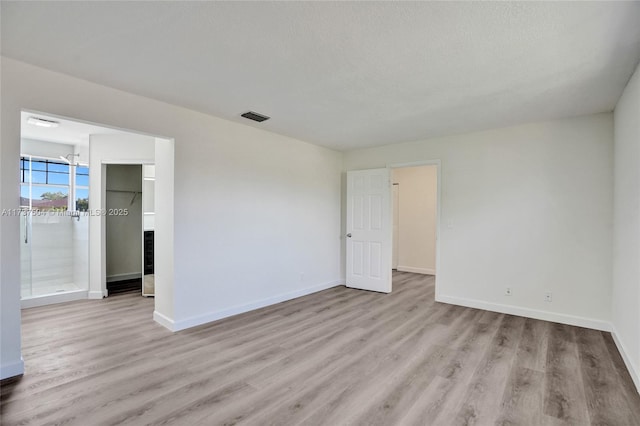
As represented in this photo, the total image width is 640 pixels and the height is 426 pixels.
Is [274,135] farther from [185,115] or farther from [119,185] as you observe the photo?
[119,185]

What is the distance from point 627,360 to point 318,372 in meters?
2.68

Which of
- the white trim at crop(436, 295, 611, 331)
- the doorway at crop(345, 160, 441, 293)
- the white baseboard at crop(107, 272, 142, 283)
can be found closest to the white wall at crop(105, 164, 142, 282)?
the white baseboard at crop(107, 272, 142, 283)

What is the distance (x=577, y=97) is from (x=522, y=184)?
Result: 1243 millimetres

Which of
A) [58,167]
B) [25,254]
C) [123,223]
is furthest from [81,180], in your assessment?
[25,254]

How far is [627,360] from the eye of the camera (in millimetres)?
2686

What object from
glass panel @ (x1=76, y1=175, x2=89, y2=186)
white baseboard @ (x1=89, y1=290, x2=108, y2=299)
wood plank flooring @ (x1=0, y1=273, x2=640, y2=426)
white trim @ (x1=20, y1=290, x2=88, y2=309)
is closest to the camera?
wood plank flooring @ (x1=0, y1=273, x2=640, y2=426)

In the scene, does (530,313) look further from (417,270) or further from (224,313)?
(224,313)

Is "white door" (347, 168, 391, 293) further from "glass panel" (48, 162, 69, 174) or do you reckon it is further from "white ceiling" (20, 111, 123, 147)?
"glass panel" (48, 162, 69, 174)

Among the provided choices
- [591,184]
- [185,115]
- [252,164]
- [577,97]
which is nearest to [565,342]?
[591,184]

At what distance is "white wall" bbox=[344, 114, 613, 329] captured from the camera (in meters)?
3.65

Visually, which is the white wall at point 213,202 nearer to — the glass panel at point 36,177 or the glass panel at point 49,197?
the glass panel at point 49,197

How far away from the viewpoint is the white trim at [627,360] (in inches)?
92.8

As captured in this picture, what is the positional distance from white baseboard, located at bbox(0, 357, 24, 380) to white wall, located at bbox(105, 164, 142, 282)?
394 centimetres

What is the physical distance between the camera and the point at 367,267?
5.50m
